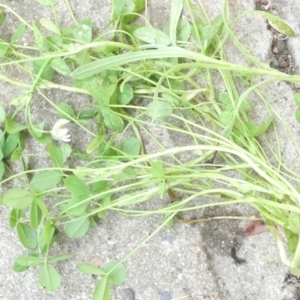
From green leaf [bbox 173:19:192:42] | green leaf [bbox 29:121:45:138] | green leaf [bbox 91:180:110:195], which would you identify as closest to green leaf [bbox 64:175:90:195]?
green leaf [bbox 91:180:110:195]

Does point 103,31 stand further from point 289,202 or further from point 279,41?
point 289,202

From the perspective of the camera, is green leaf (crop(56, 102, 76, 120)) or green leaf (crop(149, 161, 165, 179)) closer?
green leaf (crop(149, 161, 165, 179))

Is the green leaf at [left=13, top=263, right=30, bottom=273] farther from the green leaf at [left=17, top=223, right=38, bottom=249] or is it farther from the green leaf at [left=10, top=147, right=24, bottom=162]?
the green leaf at [left=10, top=147, right=24, bottom=162]

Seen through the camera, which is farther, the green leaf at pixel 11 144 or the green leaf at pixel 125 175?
the green leaf at pixel 11 144

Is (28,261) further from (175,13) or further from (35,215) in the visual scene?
(175,13)

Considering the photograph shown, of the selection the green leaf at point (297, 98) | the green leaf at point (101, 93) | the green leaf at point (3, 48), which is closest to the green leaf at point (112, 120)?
the green leaf at point (101, 93)

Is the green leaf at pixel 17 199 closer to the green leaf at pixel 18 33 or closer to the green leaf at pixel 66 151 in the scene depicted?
the green leaf at pixel 66 151

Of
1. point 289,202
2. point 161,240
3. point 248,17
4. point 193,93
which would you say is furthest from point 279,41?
point 161,240
